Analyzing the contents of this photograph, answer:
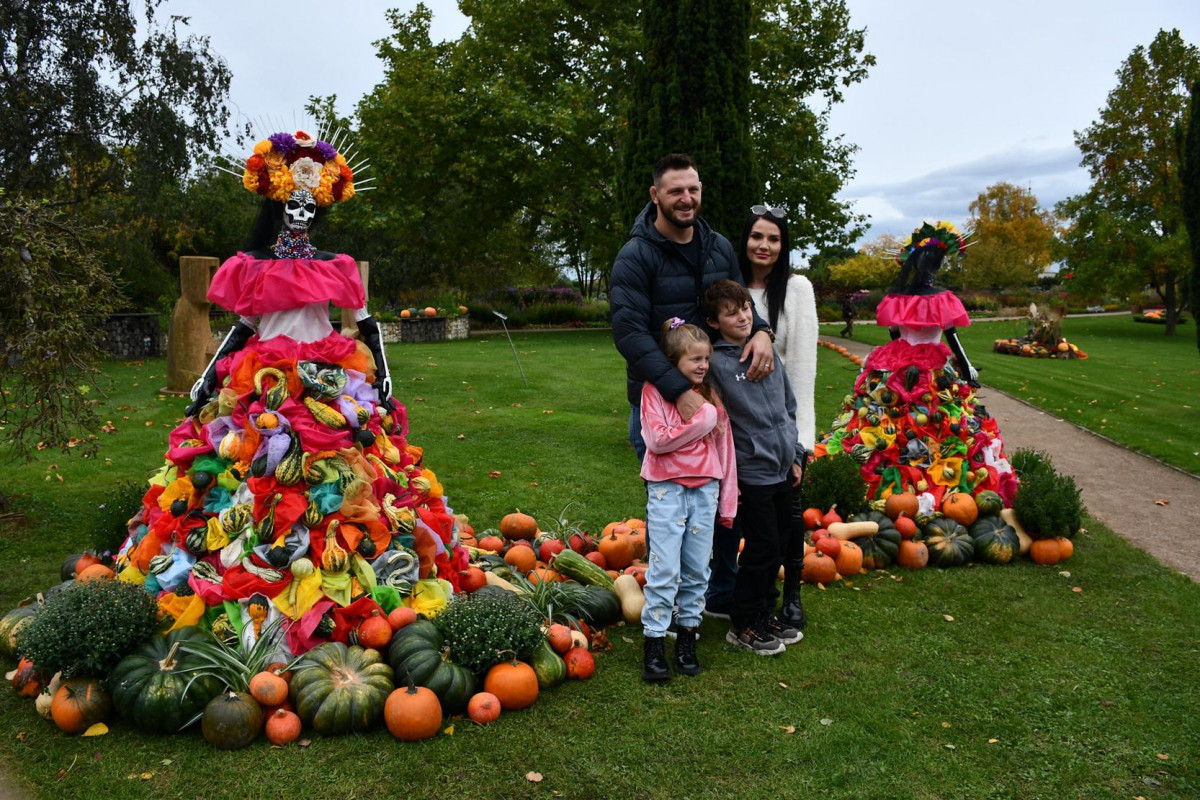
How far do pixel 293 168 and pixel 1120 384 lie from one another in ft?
56.3

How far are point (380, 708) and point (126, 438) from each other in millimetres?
7501

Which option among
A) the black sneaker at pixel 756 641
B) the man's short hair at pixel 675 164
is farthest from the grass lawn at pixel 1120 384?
the man's short hair at pixel 675 164

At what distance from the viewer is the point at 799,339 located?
429cm

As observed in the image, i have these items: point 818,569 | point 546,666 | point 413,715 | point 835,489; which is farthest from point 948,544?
point 413,715

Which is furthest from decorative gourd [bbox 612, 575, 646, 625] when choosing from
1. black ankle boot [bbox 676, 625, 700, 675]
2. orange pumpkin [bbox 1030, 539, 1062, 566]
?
orange pumpkin [bbox 1030, 539, 1062, 566]

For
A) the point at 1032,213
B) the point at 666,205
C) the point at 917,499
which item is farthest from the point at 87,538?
the point at 1032,213

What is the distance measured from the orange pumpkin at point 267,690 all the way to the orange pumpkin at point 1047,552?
4972mm

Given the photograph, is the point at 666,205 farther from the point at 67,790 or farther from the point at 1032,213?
the point at 1032,213

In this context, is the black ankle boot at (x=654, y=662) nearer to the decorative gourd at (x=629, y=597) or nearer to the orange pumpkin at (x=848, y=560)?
the decorative gourd at (x=629, y=597)

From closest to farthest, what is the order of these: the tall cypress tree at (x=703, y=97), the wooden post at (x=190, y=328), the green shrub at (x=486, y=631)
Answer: the green shrub at (x=486, y=631)
the tall cypress tree at (x=703, y=97)
the wooden post at (x=190, y=328)

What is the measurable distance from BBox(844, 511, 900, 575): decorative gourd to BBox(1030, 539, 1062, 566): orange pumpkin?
→ 0.99 metres

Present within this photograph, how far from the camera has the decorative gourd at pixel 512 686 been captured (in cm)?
363

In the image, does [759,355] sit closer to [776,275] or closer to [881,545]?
[776,275]

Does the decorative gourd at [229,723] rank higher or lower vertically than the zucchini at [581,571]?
lower
